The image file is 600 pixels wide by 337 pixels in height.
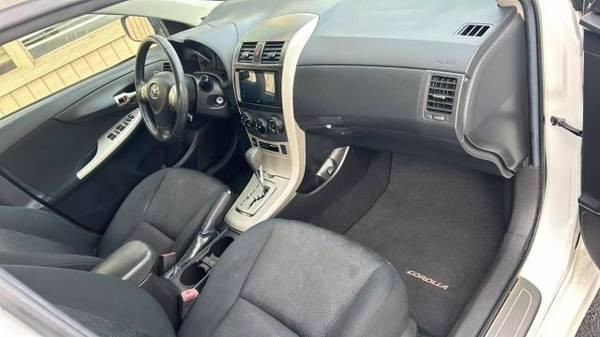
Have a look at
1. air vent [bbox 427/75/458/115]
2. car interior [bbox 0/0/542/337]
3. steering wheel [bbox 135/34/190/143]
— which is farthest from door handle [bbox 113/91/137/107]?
air vent [bbox 427/75/458/115]

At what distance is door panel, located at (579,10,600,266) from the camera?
98 cm

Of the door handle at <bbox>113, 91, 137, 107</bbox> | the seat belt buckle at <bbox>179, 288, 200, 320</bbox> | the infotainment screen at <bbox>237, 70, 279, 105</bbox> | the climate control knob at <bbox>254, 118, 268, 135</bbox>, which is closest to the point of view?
the seat belt buckle at <bbox>179, 288, 200, 320</bbox>

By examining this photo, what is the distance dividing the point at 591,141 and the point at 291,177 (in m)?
1.06

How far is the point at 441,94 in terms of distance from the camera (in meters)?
1.32

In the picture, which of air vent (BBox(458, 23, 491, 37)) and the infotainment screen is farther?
the infotainment screen

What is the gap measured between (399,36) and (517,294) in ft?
2.56

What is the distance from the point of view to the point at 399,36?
1419 mm

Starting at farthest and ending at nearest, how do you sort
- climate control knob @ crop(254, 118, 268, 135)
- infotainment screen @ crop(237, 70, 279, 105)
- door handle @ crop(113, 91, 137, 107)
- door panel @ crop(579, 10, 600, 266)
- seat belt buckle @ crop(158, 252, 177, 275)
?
door handle @ crop(113, 91, 137, 107), climate control knob @ crop(254, 118, 268, 135), infotainment screen @ crop(237, 70, 279, 105), seat belt buckle @ crop(158, 252, 177, 275), door panel @ crop(579, 10, 600, 266)

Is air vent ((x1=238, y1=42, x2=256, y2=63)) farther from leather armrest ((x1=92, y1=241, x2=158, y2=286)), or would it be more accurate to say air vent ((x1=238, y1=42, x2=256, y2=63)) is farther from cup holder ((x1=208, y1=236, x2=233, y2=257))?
leather armrest ((x1=92, y1=241, x2=158, y2=286))

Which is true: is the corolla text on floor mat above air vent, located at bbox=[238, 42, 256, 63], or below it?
below

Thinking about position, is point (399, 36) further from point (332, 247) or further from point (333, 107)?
point (332, 247)

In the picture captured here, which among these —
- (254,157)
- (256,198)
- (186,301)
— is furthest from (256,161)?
(186,301)

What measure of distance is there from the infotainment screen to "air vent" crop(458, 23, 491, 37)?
660 millimetres

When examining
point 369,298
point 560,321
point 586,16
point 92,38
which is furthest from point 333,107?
point 92,38
